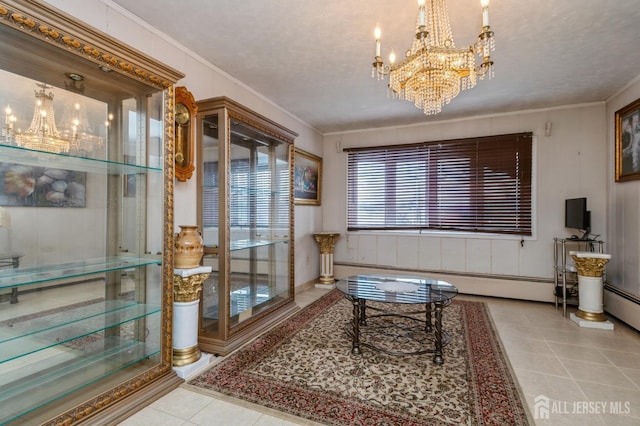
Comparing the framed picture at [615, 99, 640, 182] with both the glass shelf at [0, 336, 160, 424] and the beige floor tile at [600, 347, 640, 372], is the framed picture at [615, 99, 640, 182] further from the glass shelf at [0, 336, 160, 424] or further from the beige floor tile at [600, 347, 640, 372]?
the glass shelf at [0, 336, 160, 424]

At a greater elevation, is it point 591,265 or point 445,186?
point 445,186

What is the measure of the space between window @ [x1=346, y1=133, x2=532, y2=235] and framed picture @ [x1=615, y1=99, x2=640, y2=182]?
913mm

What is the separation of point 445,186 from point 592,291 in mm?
2206

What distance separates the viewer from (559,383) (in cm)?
221

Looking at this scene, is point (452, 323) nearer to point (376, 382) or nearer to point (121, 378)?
point (376, 382)

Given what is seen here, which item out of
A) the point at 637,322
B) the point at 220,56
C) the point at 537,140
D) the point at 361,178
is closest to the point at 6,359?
the point at 220,56

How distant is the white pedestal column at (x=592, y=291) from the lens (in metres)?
3.30

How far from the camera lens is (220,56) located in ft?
9.45

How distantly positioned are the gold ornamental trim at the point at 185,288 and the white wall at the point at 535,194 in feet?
11.3

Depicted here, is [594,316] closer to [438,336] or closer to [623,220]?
[623,220]

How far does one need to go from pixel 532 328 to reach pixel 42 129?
4610 mm

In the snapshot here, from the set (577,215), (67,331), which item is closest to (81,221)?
(67,331)

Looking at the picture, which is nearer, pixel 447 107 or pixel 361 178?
pixel 447 107

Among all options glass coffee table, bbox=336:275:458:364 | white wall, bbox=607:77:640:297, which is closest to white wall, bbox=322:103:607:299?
white wall, bbox=607:77:640:297
